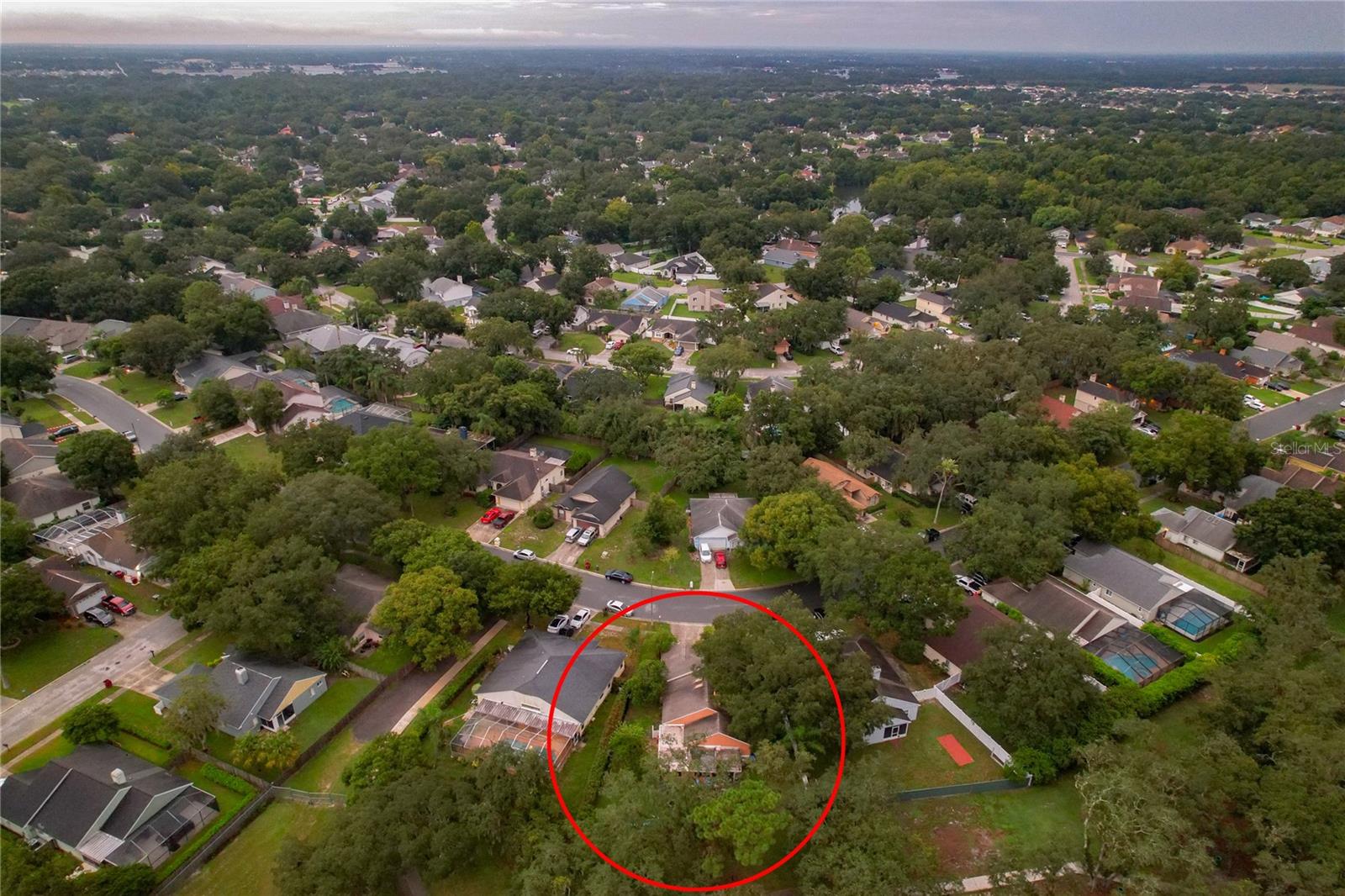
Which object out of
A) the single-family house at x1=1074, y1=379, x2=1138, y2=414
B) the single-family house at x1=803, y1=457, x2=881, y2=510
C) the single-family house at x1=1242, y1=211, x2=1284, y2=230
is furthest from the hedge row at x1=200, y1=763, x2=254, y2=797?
the single-family house at x1=1242, y1=211, x2=1284, y2=230

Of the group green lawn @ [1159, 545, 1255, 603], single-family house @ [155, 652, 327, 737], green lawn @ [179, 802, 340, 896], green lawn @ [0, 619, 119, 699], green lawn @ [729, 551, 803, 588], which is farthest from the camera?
green lawn @ [729, 551, 803, 588]

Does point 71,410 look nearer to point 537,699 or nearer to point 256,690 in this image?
point 256,690

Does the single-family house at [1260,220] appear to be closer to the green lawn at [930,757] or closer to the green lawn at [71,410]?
the green lawn at [930,757]

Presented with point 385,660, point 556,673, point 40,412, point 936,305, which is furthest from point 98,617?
point 936,305

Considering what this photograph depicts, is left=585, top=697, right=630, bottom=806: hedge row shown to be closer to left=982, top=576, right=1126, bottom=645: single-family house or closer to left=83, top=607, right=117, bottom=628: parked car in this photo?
left=982, top=576, right=1126, bottom=645: single-family house

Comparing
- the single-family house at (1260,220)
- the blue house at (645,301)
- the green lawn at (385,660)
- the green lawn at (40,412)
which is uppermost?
the single-family house at (1260,220)

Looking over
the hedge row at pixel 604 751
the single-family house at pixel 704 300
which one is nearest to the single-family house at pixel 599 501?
the hedge row at pixel 604 751
